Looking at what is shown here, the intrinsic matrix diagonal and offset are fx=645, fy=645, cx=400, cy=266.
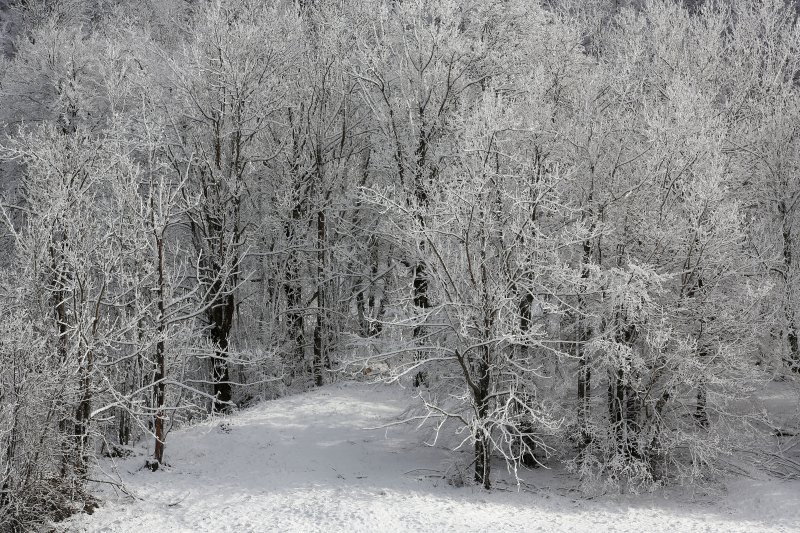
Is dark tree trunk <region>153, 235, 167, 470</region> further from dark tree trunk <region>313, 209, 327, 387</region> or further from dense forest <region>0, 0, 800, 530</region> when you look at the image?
dark tree trunk <region>313, 209, 327, 387</region>

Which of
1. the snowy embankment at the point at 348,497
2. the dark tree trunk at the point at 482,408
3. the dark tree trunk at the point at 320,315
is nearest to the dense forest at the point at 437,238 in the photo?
the dark tree trunk at the point at 482,408

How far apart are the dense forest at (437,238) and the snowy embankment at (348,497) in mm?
767

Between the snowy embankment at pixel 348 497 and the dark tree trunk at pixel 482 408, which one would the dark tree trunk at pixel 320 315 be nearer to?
the snowy embankment at pixel 348 497

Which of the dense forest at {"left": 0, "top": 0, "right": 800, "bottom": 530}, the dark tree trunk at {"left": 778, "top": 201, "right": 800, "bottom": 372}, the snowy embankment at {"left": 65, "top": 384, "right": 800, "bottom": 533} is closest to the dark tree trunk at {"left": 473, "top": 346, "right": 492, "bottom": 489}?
the dense forest at {"left": 0, "top": 0, "right": 800, "bottom": 530}

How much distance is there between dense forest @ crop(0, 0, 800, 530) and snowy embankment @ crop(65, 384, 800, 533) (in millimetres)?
767

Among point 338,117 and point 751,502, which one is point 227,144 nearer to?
point 338,117

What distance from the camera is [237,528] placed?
1192 centimetres

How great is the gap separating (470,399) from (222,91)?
489 inches

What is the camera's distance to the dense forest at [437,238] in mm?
13312

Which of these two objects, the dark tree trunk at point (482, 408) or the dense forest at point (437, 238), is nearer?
the dense forest at point (437, 238)

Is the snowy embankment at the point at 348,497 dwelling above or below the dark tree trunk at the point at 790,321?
below

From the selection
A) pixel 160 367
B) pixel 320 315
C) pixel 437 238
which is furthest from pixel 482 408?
pixel 320 315

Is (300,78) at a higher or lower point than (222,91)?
higher

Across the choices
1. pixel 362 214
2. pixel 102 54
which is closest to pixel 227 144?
pixel 362 214
